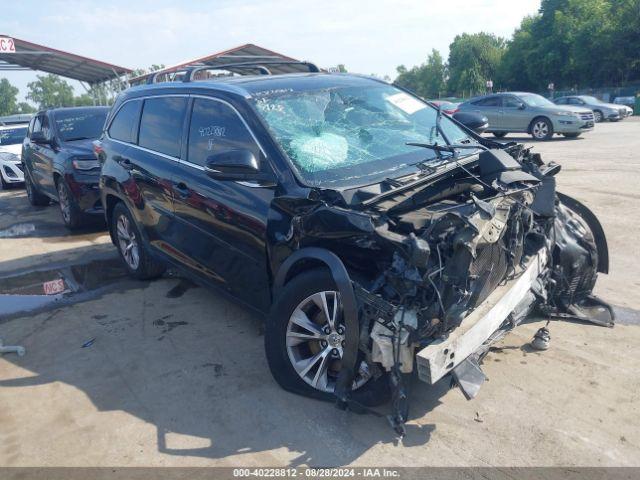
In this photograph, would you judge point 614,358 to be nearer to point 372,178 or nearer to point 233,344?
point 372,178

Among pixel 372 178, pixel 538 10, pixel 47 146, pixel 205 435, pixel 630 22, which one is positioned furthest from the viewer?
pixel 538 10

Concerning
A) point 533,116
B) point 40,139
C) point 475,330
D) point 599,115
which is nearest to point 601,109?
point 599,115

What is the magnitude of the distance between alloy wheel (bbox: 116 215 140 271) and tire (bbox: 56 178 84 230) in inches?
101

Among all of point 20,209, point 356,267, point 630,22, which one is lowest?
point 20,209

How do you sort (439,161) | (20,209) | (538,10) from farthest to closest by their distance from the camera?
(538,10) < (20,209) < (439,161)

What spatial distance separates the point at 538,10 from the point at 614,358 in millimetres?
73776

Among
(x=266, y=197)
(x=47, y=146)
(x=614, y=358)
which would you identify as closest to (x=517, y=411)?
(x=614, y=358)

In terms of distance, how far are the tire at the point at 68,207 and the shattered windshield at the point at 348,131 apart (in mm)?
5455

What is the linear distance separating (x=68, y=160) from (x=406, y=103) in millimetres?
5829

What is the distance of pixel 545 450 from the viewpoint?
9.96ft

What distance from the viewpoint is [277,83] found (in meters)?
4.53

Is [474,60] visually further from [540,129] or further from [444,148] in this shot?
[444,148]

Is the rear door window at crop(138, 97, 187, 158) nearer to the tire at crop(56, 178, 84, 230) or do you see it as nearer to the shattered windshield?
the shattered windshield

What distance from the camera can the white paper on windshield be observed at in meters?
4.84
